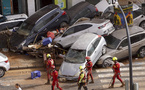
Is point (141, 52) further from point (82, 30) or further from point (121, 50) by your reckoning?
point (82, 30)

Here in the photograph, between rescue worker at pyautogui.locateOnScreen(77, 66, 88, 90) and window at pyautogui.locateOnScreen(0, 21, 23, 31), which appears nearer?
rescue worker at pyautogui.locateOnScreen(77, 66, 88, 90)

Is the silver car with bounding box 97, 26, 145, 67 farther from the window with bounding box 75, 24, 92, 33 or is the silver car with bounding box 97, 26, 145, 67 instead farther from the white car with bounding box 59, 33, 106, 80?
the window with bounding box 75, 24, 92, 33

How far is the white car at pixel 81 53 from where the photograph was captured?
60.7 ft

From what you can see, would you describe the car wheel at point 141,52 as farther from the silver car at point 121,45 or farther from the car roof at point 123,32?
the car roof at point 123,32

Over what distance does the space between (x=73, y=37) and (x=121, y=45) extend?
122 inches

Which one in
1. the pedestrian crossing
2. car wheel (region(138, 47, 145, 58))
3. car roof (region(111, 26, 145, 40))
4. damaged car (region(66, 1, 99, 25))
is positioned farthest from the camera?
damaged car (region(66, 1, 99, 25))

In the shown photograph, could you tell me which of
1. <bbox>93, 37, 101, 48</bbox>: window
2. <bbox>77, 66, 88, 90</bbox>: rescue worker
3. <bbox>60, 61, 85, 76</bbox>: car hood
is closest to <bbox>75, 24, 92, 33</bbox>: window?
<bbox>93, 37, 101, 48</bbox>: window

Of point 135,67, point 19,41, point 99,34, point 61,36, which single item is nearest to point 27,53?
point 19,41

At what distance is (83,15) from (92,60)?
20.3ft

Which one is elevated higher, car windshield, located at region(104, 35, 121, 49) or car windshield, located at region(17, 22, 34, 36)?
car windshield, located at region(17, 22, 34, 36)

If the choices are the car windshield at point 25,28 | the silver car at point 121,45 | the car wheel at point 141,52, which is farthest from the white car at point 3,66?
the car wheel at point 141,52

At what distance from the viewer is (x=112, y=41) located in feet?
69.2

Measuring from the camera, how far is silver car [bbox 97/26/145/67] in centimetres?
2009

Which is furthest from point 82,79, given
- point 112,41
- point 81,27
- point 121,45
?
point 81,27
